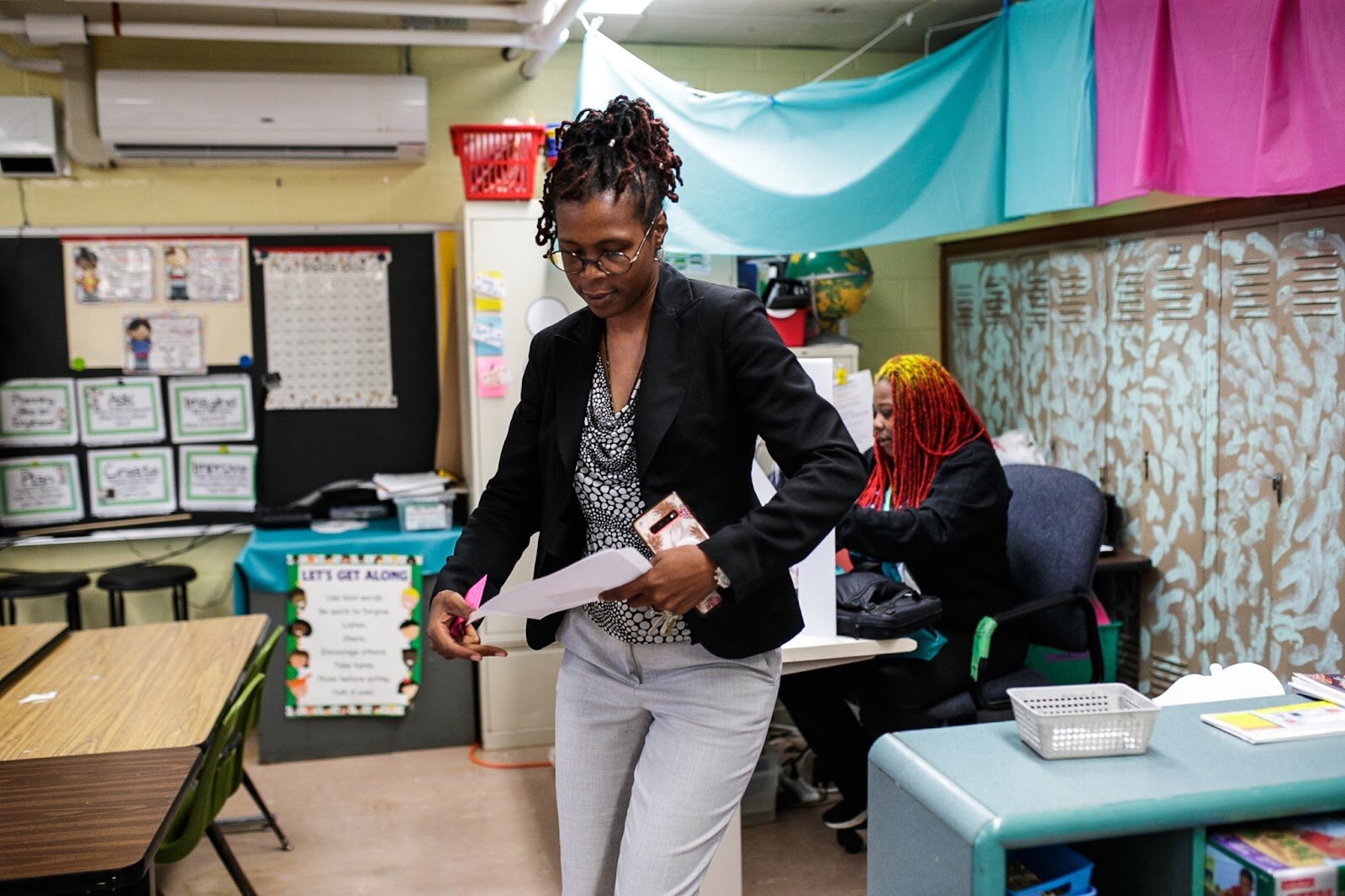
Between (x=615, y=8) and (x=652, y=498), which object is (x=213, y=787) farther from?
(x=615, y=8)

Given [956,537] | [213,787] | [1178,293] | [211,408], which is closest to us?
[213,787]

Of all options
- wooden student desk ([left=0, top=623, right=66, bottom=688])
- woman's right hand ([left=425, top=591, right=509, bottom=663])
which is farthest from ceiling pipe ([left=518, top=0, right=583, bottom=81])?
woman's right hand ([left=425, top=591, right=509, bottom=663])

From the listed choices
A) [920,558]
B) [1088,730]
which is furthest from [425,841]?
[1088,730]

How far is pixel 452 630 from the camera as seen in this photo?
171cm

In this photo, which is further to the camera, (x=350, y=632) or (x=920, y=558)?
(x=350, y=632)

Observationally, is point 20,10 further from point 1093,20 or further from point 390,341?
point 1093,20

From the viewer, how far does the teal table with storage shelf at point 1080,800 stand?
1.47m

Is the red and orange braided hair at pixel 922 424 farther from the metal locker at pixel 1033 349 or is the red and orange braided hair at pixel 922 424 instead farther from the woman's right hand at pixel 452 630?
the woman's right hand at pixel 452 630

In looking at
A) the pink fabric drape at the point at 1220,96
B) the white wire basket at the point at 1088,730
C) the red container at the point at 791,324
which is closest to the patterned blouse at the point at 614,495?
the white wire basket at the point at 1088,730

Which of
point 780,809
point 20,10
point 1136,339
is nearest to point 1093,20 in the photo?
point 1136,339

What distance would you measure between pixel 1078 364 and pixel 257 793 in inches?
122

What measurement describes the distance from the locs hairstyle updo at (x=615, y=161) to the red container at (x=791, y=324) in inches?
91.6

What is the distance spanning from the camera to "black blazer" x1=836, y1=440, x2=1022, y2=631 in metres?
3.09

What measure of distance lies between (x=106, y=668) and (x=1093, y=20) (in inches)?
116
